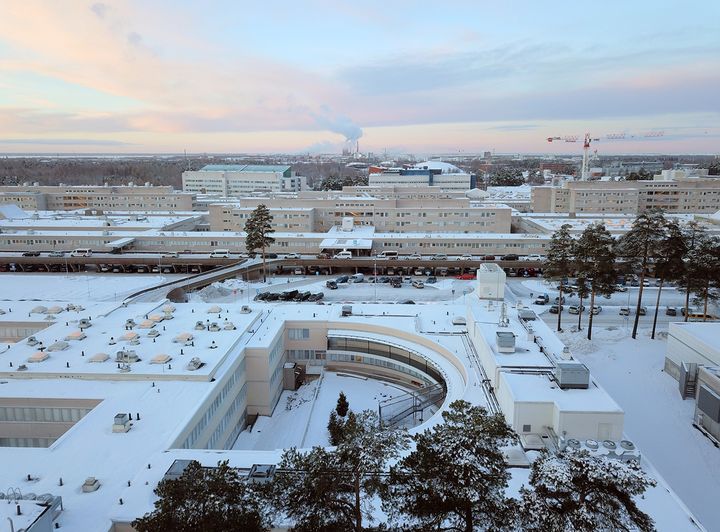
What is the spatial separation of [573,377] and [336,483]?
1017cm

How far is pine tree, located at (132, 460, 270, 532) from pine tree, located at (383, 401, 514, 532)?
262 centimetres

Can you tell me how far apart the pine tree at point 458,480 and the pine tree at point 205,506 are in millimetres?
2617

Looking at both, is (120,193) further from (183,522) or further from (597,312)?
(183,522)

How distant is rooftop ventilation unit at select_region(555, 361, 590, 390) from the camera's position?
655 inches

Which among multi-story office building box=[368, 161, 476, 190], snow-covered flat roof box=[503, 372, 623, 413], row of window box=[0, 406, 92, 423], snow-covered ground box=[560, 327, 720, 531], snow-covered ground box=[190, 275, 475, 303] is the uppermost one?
multi-story office building box=[368, 161, 476, 190]

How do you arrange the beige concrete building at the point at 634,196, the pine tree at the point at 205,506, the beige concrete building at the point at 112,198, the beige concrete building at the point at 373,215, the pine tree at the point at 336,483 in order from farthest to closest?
the beige concrete building at the point at 112,198 < the beige concrete building at the point at 634,196 < the beige concrete building at the point at 373,215 < the pine tree at the point at 336,483 < the pine tree at the point at 205,506

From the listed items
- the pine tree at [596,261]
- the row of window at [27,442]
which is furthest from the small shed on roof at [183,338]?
the pine tree at [596,261]

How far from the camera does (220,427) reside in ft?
62.3

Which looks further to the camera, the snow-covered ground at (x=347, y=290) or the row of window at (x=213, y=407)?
the snow-covered ground at (x=347, y=290)

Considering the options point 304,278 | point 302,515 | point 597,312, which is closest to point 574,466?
point 302,515

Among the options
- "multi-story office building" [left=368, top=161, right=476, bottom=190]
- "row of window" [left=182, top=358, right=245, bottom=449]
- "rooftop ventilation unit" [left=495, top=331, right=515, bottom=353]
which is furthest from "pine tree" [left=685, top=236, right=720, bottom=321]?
"multi-story office building" [left=368, top=161, right=476, bottom=190]

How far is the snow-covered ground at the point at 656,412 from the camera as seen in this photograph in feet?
55.9

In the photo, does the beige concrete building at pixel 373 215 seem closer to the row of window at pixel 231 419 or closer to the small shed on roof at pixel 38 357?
the row of window at pixel 231 419

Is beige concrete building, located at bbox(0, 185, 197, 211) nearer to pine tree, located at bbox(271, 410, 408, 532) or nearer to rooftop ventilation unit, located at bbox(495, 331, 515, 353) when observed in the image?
rooftop ventilation unit, located at bbox(495, 331, 515, 353)
